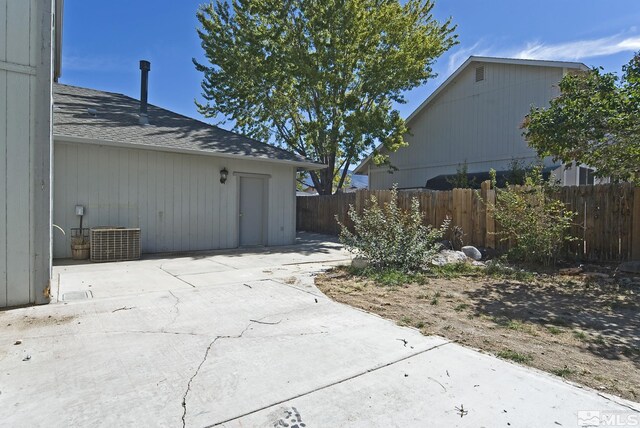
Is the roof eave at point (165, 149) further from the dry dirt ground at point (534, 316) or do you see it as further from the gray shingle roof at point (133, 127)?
the dry dirt ground at point (534, 316)

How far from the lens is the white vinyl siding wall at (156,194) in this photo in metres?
8.04

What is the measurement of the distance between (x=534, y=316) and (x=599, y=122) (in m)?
3.66

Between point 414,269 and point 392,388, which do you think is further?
point 414,269

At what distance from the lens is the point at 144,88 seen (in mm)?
10672

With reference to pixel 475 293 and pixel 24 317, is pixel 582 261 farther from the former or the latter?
pixel 24 317

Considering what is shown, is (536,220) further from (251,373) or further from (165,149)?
(165,149)

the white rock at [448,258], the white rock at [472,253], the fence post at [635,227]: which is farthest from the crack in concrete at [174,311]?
the fence post at [635,227]

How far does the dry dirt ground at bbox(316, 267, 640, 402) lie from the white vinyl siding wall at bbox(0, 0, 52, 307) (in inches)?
149

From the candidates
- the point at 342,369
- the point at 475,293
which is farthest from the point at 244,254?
the point at 342,369

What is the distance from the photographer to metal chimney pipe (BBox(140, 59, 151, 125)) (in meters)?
10.4

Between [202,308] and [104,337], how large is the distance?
1.18 meters

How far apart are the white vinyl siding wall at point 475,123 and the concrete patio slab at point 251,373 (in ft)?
40.7

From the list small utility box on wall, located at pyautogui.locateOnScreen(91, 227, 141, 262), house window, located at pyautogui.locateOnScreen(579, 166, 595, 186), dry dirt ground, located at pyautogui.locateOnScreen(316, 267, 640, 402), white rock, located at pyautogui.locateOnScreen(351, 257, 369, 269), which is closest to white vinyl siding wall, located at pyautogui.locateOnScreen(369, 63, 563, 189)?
house window, located at pyautogui.locateOnScreen(579, 166, 595, 186)

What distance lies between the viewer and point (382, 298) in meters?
5.09
